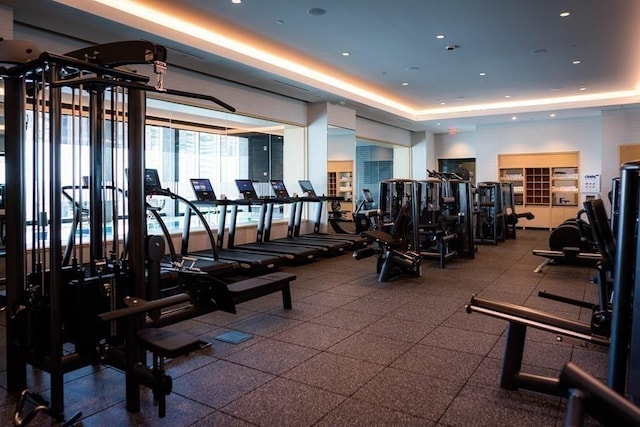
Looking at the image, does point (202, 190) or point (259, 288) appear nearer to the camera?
point (259, 288)

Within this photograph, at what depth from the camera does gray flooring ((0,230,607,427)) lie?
2.51m

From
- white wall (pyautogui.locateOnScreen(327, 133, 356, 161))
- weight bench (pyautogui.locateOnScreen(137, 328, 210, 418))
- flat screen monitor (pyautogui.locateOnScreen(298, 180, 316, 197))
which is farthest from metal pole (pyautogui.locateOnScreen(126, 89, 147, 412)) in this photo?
white wall (pyautogui.locateOnScreen(327, 133, 356, 161))

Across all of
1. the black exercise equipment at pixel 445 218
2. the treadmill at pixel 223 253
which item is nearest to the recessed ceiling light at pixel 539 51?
the black exercise equipment at pixel 445 218

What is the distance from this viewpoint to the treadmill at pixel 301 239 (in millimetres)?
7965

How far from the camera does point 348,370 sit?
3.13 meters

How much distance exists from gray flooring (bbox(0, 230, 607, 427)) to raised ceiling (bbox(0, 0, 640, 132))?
347 centimetres

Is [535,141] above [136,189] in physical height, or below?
above

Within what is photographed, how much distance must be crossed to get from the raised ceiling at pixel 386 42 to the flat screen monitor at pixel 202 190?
70.9 inches

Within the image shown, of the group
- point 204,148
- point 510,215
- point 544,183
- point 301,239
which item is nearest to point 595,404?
point 301,239

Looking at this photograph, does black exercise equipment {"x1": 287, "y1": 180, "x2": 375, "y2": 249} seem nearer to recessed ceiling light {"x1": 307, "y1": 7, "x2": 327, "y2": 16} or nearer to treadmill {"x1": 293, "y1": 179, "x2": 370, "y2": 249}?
treadmill {"x1": 293, "y1": 179, "x2": 370, "y2": 249}

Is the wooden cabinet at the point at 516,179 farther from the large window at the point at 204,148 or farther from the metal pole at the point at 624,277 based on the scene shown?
the metal pole at the point at 624,277

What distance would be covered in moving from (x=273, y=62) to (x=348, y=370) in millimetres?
5865

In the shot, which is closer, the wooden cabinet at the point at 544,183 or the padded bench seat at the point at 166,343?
the padded bench seat at the point at 166,343

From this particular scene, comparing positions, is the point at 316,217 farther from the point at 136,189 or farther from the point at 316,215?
the point at 136,189
